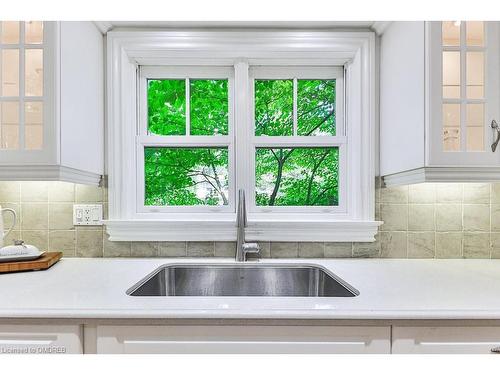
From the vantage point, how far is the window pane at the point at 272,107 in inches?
75.0

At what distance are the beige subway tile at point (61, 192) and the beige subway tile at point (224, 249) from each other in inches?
30.2

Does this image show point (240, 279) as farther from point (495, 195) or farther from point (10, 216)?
point (495, 195)

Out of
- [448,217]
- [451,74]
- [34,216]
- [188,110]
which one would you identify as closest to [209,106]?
[188,110]

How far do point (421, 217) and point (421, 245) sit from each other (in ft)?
0.47

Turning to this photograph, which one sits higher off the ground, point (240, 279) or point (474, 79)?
point (474, 79)

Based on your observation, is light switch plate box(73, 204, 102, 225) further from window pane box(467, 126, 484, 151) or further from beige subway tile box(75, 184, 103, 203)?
window pane box(467, 126, 484, 151)

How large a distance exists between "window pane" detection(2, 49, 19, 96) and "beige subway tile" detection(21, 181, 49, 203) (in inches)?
20.5

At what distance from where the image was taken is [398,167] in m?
1.56

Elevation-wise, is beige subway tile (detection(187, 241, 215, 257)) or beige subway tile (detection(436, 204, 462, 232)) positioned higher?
beige subway tile (detection(436, 204, 462, 232))

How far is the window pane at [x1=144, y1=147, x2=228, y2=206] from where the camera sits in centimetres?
190

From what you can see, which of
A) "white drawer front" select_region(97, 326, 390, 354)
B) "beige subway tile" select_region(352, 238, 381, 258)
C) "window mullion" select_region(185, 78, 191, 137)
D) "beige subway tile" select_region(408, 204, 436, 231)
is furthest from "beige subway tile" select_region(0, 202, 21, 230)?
"beige subway tile" select_region(408, 204, 436, 231)

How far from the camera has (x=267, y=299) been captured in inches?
42.6

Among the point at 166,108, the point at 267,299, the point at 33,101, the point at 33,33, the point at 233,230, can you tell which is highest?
the point at 33,33

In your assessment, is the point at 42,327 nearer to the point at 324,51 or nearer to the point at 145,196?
the point at 145,196
